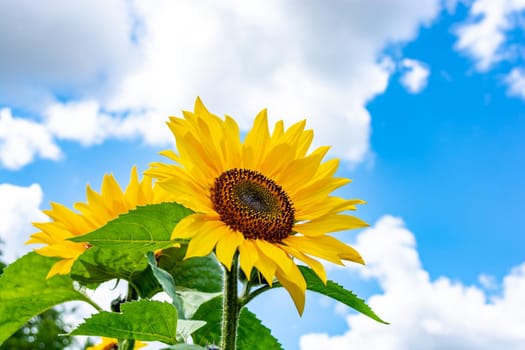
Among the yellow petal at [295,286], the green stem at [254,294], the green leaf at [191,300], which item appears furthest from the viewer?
the green leaf at [191,300]

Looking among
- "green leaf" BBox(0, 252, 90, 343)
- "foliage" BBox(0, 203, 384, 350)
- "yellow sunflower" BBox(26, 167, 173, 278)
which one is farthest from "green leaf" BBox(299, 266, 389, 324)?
Result: "green leaf" BBox(0, 252, 90, 343)

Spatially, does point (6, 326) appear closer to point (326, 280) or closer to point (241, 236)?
point (241, 236)

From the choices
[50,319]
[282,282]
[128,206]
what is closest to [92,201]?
[128,206]

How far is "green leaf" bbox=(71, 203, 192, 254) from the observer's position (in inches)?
47.8

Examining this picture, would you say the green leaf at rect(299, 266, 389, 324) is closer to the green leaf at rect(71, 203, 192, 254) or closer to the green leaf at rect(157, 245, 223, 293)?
the green leaf at rect(71, 203, 192, 254)

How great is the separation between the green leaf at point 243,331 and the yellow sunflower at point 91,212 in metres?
0.34

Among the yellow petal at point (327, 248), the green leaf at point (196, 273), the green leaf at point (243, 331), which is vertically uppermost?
the green leaf at point (196, 273)

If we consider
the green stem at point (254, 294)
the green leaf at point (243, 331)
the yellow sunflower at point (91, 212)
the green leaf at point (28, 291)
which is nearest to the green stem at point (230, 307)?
the green stem at point (254, 294)

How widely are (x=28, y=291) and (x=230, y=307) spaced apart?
0.84 metres

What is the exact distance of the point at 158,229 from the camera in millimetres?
1245

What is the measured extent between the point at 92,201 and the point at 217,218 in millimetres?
545

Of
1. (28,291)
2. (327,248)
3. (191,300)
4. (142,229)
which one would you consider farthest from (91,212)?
(327,248)

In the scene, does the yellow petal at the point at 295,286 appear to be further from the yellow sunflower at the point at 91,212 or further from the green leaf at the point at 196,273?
the yellow sunflower at the point at 91,212

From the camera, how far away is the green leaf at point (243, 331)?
1546 mm
